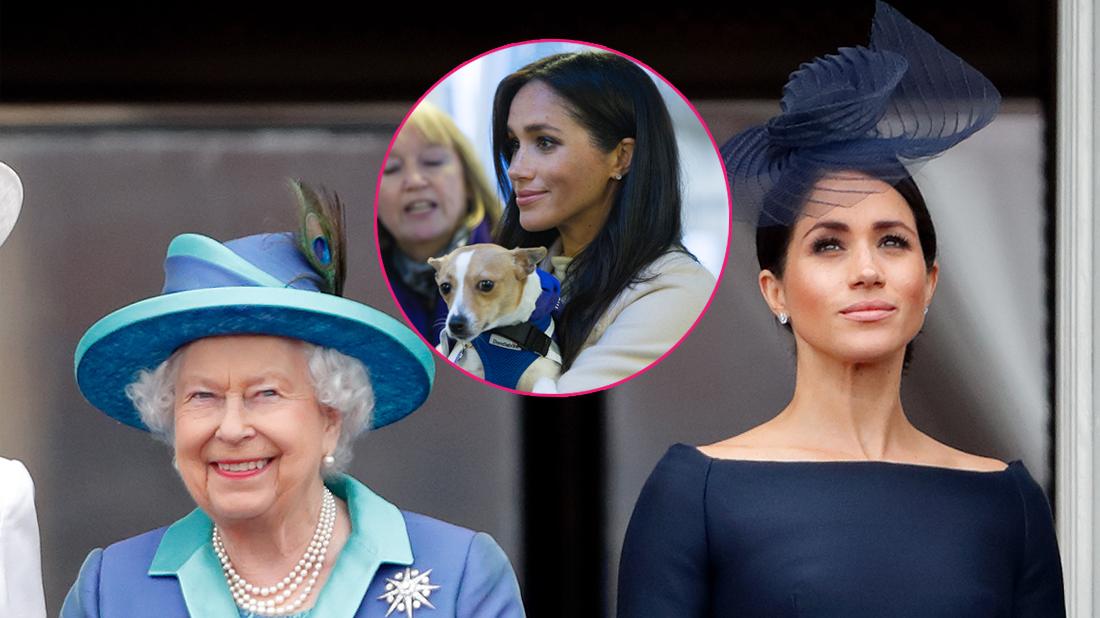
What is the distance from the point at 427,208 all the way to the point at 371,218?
6.3 inches

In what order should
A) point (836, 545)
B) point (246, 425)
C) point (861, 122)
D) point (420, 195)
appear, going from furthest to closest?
point (420, 195), point (861, 122), point (836, 545), point (246, 425)

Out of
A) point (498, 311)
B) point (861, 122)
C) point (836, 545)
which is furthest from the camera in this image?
point (498, 311)

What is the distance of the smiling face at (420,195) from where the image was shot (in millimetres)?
4535

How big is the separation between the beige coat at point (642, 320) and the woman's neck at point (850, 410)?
44 centimetres

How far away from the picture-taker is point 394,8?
4695 mm

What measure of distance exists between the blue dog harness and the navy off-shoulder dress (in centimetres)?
55

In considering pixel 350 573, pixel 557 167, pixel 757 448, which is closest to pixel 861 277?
pixel 757 448

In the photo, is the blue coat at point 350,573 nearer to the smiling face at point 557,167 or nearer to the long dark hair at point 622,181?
the long dark hair at point 622,181

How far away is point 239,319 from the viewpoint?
388cm

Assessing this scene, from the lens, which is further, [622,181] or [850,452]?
[622,181]

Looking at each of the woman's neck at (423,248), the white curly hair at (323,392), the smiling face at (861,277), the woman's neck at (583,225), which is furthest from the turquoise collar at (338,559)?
the smiling face at (861,277)

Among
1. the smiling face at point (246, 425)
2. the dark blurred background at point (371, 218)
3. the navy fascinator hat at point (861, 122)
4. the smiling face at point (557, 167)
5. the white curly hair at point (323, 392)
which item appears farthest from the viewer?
the dark blurred background at point (371, 218)

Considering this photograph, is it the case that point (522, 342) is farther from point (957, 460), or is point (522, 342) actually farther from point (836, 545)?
point (957, 460)

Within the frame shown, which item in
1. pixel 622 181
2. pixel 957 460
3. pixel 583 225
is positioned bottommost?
pixel 957 460
